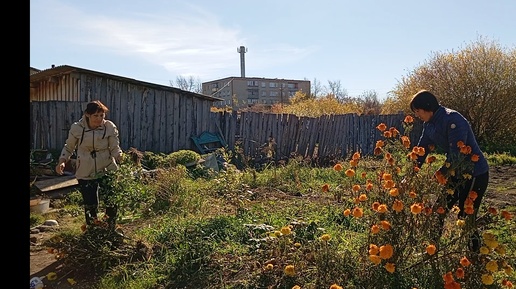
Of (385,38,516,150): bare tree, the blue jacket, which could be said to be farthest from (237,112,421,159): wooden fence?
the blue jacket

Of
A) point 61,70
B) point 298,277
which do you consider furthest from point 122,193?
point 61,70

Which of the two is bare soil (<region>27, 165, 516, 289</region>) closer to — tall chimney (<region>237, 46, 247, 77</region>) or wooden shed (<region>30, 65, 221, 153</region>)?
wooden shed (<region>30, 65, 221, 153</region>)

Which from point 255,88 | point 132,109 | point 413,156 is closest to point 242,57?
point 255,88

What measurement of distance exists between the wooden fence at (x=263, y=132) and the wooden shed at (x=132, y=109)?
25 mm

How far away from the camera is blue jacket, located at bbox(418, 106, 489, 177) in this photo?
3.22 m

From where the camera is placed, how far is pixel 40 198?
5.94 m

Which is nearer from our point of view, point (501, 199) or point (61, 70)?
point (501, 199)

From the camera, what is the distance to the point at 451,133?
325 cm

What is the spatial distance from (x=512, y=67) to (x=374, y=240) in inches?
542

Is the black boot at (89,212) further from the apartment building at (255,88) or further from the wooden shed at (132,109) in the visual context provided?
the apartment building at (255,88)

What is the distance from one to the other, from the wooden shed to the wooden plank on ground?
6.79 feet
